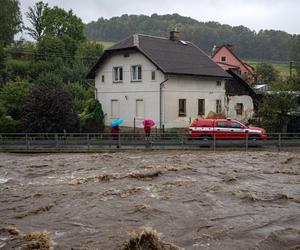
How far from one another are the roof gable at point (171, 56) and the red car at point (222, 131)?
7.85 m

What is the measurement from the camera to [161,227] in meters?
13.4

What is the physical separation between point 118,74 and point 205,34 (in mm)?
74415

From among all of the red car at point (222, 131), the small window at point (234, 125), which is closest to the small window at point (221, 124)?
the red car at point (222, 131)

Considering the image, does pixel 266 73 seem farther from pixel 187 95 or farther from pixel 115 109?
pixel 115 109

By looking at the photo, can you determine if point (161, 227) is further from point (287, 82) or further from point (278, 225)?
point (287, 82)

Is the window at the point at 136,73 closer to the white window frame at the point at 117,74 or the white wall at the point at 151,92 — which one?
the white wall at the point at 151,92

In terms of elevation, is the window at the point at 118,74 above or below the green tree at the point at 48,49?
below

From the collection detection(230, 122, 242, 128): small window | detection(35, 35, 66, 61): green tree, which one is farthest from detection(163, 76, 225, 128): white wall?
detection(35, 35, 66, 61): green tree

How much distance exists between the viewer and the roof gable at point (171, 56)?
3877 centimetres

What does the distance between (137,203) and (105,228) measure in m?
2.84

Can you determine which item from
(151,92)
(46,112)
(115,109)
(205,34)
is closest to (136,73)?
(151,92)

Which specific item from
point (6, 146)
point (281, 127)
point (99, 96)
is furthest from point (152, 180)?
point (99, 96)

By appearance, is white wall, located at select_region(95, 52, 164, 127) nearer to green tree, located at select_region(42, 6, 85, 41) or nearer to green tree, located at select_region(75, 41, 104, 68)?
green tree, located at select_region(75, 41, 104, 68)

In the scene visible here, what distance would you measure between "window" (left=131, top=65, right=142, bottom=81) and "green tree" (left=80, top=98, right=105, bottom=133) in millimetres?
4249
